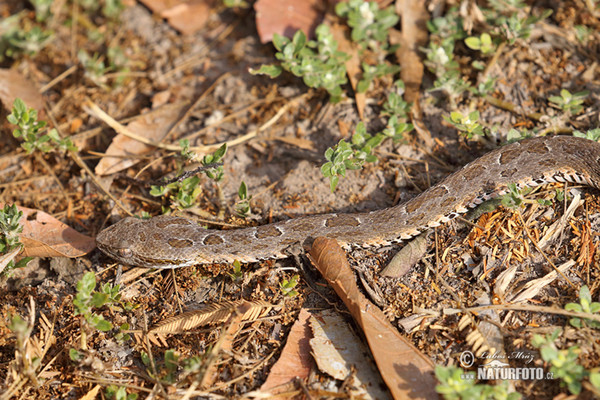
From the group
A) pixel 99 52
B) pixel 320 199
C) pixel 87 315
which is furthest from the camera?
pixel 99 52

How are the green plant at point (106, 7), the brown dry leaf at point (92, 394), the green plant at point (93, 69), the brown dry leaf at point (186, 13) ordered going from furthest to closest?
the green plant at point (106, 7) < the brown dry leaf at point (186, 13) < the green plant at point (93, 69) < the brown dry leaf at point (92, 394)

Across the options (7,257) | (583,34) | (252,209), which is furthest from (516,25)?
(7,257)

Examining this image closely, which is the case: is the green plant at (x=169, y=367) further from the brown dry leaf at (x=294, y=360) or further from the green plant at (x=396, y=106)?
the green plant at (x=396, y=106)

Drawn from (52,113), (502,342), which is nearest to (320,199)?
(502,342)

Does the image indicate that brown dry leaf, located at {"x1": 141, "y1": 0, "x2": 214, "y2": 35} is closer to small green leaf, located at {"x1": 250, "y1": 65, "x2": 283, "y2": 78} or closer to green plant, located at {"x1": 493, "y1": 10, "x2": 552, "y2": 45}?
small green leaf, located at {"x1": 250, "y1": 65, "x2": 283, "y2": 78}

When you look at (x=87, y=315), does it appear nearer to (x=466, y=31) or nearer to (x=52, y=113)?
(x=52, y=113)

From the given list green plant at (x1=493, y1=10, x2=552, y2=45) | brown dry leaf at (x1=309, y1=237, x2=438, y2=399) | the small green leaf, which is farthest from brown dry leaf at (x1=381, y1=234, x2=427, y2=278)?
green plant at (x1=493, y1=10, x2=552, y2=45)

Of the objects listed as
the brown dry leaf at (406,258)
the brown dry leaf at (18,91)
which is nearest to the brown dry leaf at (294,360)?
the brown dry leaf at (406,258)
